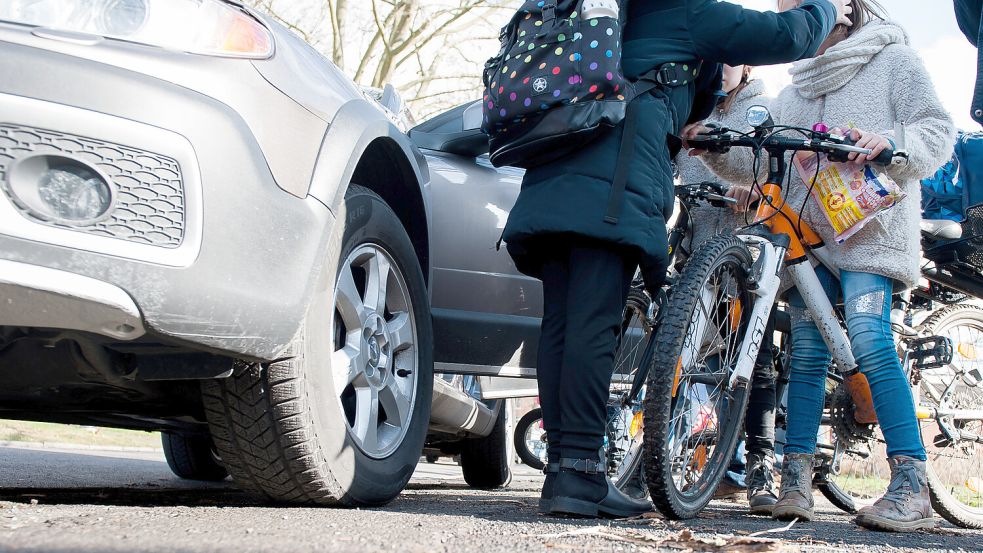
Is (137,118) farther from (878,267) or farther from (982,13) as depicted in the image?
(982,13)

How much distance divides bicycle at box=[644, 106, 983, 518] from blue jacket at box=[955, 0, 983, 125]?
34cm

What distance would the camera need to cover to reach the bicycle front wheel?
2.84m

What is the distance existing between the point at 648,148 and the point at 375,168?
2.83ft

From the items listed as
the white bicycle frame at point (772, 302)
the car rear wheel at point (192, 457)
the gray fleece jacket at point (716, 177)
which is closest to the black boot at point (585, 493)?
the white bicycle frame at point (772, 302)

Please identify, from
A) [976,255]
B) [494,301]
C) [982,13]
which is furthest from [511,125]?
[976,255]

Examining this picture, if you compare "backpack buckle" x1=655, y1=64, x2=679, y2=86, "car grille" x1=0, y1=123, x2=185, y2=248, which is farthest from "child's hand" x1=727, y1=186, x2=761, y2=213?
"car grille" x1=0, y1=123, x2=185, y2=248

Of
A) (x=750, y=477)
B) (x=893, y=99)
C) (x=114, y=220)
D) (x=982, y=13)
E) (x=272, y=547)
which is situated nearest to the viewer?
(x=272, y=547)

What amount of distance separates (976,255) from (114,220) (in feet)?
13.6

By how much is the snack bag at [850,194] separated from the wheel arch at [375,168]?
1.39m

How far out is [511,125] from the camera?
9.45 feet

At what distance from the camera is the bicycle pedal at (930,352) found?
455cm

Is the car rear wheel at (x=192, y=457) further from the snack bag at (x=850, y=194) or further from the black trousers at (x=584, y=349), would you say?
the snack bag at (x=850, y=194)

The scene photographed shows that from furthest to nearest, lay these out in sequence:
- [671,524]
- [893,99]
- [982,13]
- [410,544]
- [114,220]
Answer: [893,99] < [982,13] < [671,524] < [114,220] < [410,544]

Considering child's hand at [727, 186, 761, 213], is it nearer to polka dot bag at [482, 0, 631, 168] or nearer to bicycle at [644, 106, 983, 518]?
bicycle at [644, 106, 983, 518]
